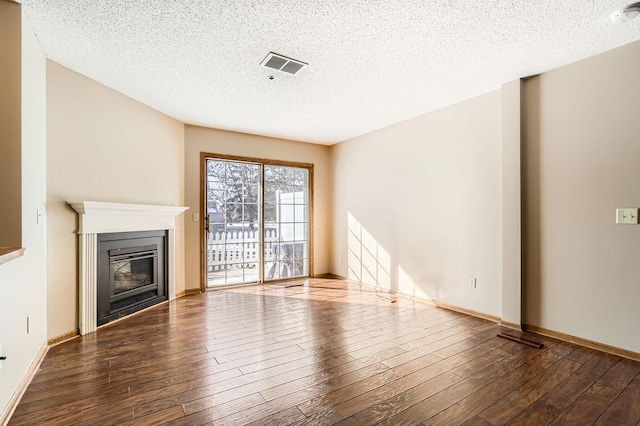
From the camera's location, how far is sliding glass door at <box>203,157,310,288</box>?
5.08 metres

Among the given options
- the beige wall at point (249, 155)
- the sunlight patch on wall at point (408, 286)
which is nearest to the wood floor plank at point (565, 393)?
the sunlight patch on wall at point (408, 286)

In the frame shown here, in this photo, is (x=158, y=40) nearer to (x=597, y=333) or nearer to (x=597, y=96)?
(x=597, y=96)

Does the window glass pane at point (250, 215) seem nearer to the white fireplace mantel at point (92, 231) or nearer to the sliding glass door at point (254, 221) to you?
the sliding glass door at point (254, 221)

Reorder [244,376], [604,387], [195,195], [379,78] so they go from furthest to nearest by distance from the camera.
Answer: [195,195]
[379,78]
[244,376]
[604,387]

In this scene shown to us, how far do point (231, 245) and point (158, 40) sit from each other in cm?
328

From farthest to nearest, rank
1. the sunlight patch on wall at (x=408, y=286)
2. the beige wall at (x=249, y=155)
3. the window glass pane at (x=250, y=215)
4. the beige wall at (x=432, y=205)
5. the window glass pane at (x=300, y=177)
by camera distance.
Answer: the window glass pane at (x=300, y=177), the window glass pane at (x=250, y=215), the beige wall at (x=249, y=155), the sunlight patch on wall at (x=408, y=286), the beige wall at (x=432, y=205)

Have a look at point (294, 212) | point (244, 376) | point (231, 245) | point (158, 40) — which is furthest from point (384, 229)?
point (158, 40)

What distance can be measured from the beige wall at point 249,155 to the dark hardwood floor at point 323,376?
1.52m

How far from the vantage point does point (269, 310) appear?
12.9ft

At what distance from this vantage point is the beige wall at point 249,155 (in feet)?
15.9

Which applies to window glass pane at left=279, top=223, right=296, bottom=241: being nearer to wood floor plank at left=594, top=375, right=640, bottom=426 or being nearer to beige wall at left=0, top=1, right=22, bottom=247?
beige wall at left=0, top=1, right=22, bottom=247

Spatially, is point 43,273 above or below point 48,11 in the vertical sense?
below

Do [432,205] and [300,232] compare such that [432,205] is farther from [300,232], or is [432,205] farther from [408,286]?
[300,232]

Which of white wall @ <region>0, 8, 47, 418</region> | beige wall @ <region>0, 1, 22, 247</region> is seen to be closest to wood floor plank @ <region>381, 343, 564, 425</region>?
white wall @ <region>0, 8, 47, 418</region>
